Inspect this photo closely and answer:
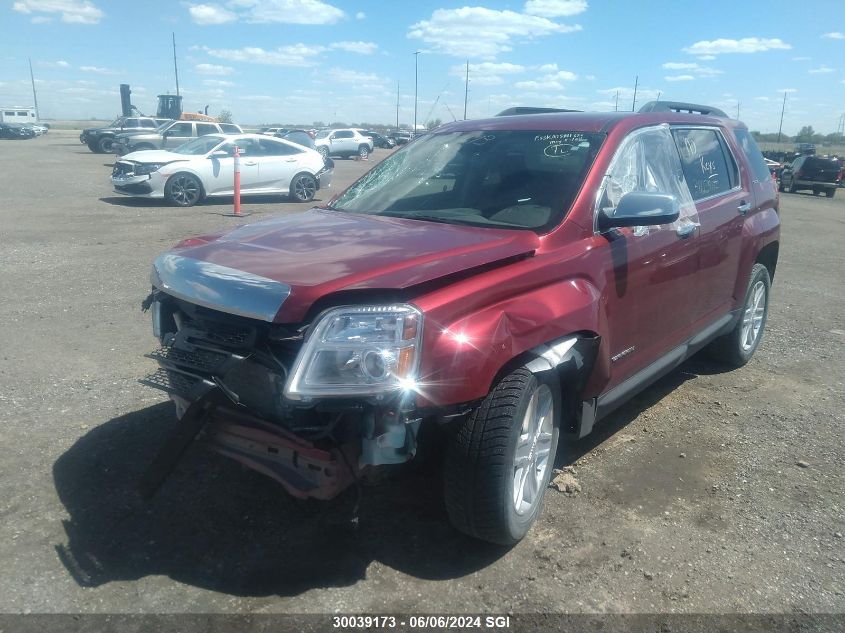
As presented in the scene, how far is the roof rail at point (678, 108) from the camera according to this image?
5.23m

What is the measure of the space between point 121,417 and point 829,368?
5.32 m

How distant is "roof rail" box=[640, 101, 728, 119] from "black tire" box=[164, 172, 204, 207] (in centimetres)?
1139

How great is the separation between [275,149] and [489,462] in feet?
48.0

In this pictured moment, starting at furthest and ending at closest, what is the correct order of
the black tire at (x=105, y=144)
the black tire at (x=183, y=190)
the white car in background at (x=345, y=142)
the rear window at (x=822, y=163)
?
the white car in background at (x=345, y=142)
the black tire at (x=105, y=144)
the rear window at (x=822, y=163)
the black tire at (x=183, y=190)

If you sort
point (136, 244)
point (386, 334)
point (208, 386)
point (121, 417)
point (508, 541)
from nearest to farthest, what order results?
point (386, 334)
point (208, 386)
point (508, 541)
point (121, 417)
point (136, 244)

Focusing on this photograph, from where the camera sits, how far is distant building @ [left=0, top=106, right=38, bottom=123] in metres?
61.3

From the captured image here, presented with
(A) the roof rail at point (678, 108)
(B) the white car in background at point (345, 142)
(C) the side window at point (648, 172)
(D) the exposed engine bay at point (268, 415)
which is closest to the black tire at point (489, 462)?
(D) the exposed engine bay at point (268, 415)

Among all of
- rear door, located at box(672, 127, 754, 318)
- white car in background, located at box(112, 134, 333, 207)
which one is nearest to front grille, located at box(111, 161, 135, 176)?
white car in background, located at box(112, 134, 333, 207)

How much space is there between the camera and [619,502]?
3.65 m

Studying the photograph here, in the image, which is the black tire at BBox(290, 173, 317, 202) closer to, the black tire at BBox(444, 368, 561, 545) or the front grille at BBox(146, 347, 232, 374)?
the front grille at BBox(146, 347, 232, 374)

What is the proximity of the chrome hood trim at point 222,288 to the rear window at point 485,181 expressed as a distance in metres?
1.21

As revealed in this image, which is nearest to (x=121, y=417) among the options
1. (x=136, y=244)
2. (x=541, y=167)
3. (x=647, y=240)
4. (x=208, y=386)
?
(x=208, y=386)

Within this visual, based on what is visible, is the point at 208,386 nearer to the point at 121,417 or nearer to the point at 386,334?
the point at 386,334

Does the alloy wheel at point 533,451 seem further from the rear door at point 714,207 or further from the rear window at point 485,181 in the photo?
the rear door at point 714,207
